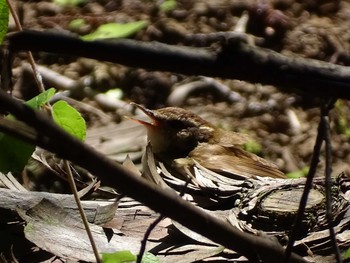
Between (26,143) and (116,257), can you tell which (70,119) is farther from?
(116,257)

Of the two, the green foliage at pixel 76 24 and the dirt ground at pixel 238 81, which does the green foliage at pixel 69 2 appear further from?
the green foliage at pixel 76 24

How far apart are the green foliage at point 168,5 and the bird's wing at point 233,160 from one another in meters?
2.29

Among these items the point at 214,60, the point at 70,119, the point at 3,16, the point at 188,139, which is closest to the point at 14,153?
the point at 70,119

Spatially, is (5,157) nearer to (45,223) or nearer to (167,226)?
(45,223)

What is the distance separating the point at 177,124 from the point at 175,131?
0.07m

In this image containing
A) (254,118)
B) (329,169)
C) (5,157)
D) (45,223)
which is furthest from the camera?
(254,118)

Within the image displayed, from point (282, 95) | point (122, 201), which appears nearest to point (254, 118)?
point (282, 95)

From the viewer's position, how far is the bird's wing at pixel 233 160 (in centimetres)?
493

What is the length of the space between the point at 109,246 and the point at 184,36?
15.3ft

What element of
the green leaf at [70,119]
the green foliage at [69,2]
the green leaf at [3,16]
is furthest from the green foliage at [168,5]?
the green leaf at [3,16]

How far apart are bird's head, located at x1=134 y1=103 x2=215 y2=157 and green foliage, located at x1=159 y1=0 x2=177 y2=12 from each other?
2064mm

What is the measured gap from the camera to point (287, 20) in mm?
8070

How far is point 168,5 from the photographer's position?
8.16 m

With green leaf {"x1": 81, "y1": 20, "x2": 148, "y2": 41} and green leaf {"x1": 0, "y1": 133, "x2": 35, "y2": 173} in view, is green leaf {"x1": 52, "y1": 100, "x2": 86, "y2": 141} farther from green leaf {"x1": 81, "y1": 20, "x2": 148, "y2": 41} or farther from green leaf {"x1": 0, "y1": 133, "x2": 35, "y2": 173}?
green leaf {"x1": 81, "y1": 20, "x2": 148, "y2": 41}
